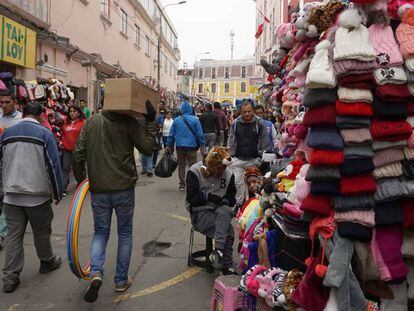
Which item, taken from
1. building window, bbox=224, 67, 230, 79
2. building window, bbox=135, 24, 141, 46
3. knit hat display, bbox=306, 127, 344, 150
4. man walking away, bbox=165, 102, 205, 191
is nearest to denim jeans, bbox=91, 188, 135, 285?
knit hat display, bbox=306, 127, 344, 150

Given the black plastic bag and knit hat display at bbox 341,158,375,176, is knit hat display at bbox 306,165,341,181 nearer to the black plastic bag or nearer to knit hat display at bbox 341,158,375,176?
knit hat display at bbox 341,158,375,176

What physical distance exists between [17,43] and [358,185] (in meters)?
9.57

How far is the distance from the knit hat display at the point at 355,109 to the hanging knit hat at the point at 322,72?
0.14 metres

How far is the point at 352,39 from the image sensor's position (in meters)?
2.52

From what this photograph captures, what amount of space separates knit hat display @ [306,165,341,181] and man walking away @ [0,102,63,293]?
288 cm

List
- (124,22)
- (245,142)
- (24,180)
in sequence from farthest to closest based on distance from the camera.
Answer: (124,22), (245,142), (24,180)

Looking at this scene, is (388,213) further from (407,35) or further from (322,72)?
(407,35)

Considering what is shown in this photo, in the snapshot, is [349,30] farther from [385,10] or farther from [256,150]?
[256,150]

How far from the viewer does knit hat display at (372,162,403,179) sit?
2.56 m

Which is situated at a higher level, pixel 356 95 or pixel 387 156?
pixel 356 95

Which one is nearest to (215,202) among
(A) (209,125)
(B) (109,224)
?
(B) (109,224)

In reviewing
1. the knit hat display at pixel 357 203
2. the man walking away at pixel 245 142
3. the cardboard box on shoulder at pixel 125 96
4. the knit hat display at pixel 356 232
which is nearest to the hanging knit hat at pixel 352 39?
the knit hat display at pixel 357 203

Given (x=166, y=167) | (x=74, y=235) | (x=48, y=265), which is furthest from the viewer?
(x=166, y=167)

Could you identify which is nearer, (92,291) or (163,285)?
(92,291)
